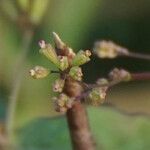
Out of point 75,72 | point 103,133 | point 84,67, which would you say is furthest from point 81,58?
point 84,67

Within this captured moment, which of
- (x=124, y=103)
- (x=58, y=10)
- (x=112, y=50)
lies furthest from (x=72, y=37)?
(x=112, y=50)

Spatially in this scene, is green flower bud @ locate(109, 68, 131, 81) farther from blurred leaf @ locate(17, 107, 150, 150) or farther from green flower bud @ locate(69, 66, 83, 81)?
blurred leaf @ locate(17, 107, 150, 150)

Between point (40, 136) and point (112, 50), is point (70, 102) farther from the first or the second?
point (40, 136)

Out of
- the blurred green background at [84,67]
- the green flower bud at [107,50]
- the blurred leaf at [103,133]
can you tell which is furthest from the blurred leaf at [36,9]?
the green flower bud at [107,50]

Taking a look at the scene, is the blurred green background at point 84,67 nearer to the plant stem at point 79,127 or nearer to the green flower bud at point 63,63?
the plant stem at point 79,127

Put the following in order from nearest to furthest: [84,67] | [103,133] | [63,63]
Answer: [63,63] → [103,133] → [84,67]

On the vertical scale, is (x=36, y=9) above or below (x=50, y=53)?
above

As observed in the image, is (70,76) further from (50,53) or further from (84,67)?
(84,67)
